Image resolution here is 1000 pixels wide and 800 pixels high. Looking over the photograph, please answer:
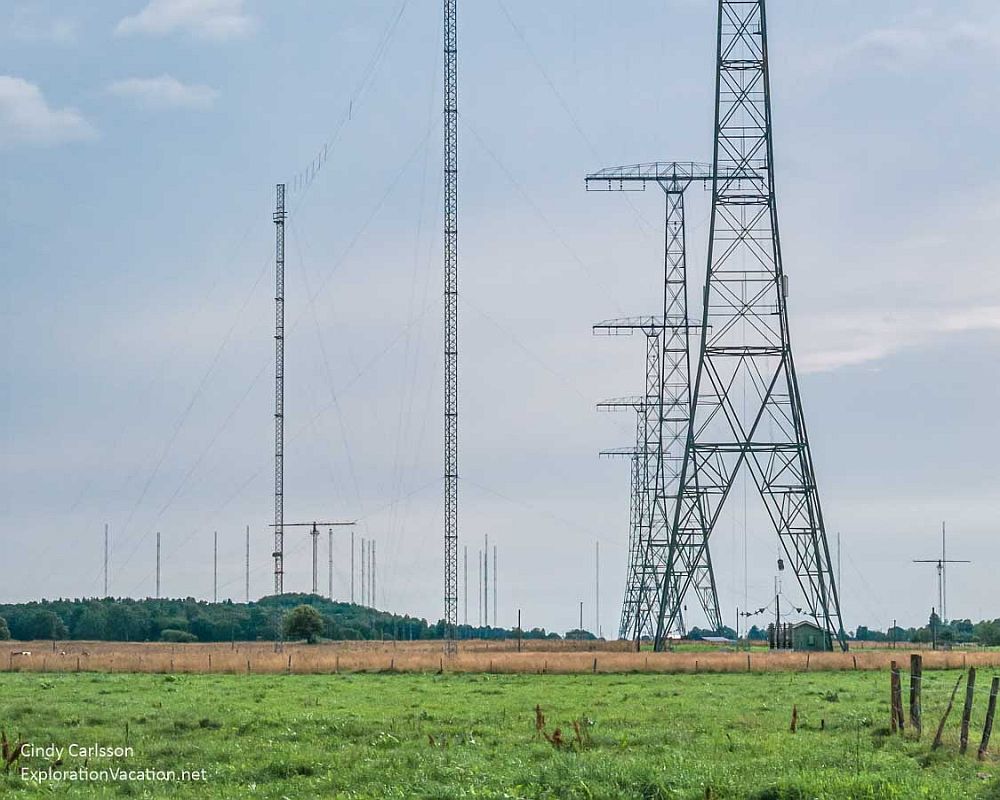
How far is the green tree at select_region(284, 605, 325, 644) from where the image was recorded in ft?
459

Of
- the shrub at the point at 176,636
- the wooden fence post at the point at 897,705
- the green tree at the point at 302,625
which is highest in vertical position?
the wooden fence post at the point at 897,705

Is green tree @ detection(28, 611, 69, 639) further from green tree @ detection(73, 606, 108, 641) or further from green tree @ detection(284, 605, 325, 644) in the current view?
green tree @ detection(284, 605, 325, 644)

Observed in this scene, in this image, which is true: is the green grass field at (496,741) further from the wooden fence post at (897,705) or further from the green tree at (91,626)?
the green tree at (91,626)

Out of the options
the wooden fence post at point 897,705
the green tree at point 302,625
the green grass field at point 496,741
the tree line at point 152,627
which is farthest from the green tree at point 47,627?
A: the wooden fence post at point 897,705

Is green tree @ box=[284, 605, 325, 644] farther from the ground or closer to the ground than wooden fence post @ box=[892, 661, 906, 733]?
closer to the ground

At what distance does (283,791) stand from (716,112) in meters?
54.4

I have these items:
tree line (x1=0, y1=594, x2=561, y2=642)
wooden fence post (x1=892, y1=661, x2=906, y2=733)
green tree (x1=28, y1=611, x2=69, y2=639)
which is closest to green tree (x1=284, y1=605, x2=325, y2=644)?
tree line (x1=0, y1=594, x2=561, y2=642)

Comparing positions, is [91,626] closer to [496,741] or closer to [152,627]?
[152,627]

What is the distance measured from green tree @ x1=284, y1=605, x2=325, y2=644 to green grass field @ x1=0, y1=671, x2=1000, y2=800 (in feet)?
288

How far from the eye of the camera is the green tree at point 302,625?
13988cm

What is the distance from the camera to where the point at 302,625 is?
140000mm

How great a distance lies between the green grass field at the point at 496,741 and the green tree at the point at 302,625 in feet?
288

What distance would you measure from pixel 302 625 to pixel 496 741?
108m

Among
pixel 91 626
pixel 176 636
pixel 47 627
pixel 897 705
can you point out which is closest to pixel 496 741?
pixel 897 705
